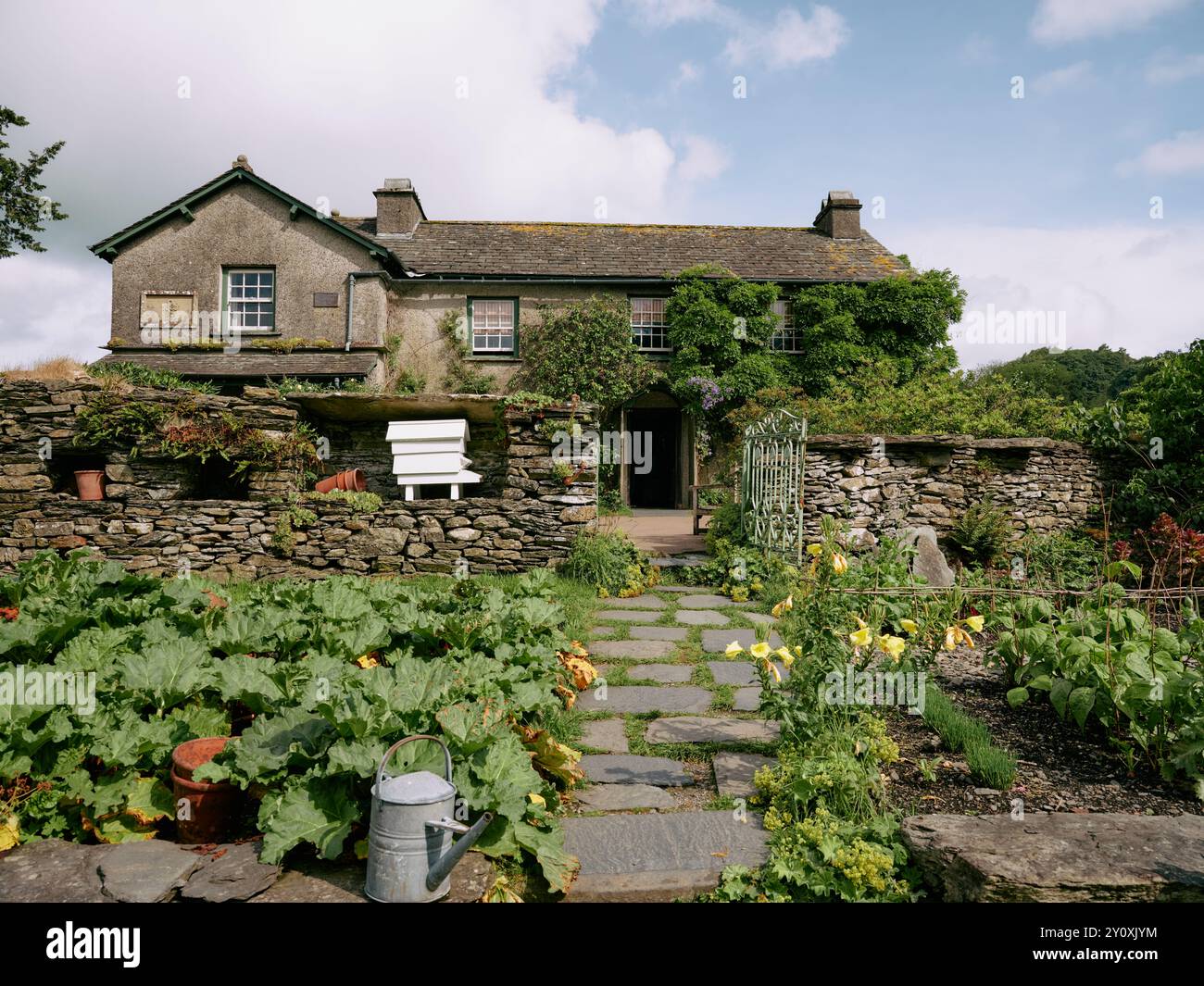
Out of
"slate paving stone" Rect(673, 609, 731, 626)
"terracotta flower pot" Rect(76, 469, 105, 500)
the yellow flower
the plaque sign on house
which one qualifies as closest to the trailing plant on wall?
the plaque sign on house

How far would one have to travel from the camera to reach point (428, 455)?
31.3ft

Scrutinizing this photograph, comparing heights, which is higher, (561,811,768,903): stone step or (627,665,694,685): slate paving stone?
(627,665,694,685): slate paving stone

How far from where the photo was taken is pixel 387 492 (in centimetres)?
1164

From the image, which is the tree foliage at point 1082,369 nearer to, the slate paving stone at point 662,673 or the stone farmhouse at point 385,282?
the stone farmhouse at point 385,282

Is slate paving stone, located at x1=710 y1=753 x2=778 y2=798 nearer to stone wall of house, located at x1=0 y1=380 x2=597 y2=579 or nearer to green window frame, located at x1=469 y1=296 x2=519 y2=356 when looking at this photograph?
stone wall of house, located at x1=0 y1=380 x2=597 y2=579

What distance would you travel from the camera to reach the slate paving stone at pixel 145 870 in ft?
7.36

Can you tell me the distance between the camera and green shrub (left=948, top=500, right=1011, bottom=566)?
30.6 feet

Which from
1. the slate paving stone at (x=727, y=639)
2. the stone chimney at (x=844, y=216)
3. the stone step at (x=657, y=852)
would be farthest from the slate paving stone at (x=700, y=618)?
the stone chimney at (x=844, y=216)

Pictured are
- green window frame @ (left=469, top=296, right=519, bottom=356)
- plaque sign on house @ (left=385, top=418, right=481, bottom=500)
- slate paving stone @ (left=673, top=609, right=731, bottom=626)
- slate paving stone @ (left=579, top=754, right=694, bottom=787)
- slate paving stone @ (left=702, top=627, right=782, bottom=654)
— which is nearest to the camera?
slate paving stone @ (left=579, top=754, right=694, bottom=787)

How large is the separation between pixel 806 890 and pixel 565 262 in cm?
1640

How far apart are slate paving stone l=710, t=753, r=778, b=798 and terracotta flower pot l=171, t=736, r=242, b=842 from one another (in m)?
2.06

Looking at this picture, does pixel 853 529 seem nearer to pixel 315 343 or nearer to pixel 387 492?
pixel 387 492
